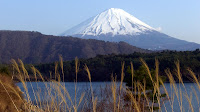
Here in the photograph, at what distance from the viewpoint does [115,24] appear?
417ft

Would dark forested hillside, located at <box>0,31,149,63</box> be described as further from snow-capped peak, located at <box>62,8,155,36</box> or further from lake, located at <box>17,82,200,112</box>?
snow-capped peak, located at <box>62,8,155,36</box>

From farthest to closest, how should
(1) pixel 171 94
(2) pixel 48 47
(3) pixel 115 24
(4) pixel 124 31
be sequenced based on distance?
(4) pixel 124 31, (3) pixel 115 24, (2) pixel 48 47, (1) pixel 171 94

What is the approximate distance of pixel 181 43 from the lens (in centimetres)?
12169

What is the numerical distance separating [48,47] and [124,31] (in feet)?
226

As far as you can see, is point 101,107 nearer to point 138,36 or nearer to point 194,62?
point 194,62

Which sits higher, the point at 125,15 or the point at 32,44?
the point at 125,15

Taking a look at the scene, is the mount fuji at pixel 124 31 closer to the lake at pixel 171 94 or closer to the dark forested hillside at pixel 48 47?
the dark forested hillside at pixel 48 47

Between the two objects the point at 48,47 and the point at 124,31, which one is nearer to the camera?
the point at 48,47

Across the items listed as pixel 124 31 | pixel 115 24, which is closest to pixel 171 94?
pixel 115 24

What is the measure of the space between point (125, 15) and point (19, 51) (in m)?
65.0

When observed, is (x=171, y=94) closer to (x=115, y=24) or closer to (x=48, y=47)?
(x=48, y=47)

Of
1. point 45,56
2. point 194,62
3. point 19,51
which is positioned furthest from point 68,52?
point 194,62

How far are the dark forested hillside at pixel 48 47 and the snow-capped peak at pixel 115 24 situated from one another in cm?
5151

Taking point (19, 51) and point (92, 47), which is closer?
point (92, 47)
